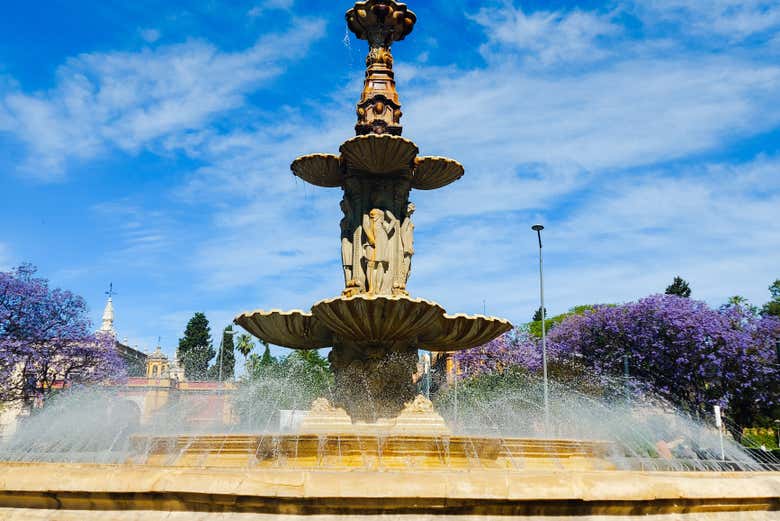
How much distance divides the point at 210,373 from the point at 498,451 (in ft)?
174

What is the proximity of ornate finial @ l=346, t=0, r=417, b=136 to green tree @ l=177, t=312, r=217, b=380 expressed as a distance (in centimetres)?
5297

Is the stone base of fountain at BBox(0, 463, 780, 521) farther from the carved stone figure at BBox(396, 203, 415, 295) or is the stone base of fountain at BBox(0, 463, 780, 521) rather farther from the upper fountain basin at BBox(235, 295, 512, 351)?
the carved stone figure at BBox(396, 203, 415, 295)

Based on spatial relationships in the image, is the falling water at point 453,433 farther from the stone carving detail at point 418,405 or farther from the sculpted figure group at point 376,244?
the sculpted figure group at point 376,244

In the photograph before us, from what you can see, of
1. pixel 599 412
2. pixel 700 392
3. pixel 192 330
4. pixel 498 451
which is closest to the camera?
pixel 498 451

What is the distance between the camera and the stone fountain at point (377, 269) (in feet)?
29.3

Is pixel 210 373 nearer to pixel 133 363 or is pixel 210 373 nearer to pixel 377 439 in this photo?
pixel 133 363

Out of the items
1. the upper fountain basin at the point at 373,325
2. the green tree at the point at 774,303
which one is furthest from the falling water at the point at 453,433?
the green tree at the point at 774,303

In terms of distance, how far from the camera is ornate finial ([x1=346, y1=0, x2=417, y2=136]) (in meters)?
10.8

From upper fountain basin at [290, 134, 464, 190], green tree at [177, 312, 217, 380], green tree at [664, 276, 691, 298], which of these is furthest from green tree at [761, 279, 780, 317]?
green tree at [177, 312, 217, 380]

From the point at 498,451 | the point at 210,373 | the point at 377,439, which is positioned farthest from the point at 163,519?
the point at 210,373

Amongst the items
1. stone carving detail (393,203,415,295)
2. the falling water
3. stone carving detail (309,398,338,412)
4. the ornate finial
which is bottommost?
the falling water

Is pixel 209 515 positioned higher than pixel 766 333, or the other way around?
pixel 766 333

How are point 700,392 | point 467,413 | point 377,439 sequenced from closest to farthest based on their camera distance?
point 377,439 < point 467,413 < point 700,392

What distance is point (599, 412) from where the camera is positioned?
73.5ft
